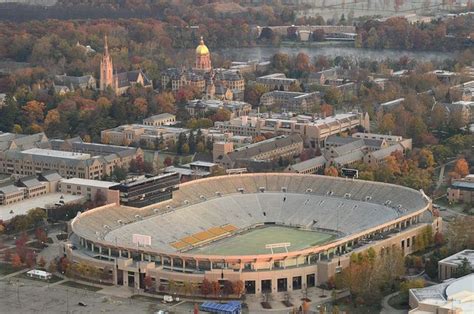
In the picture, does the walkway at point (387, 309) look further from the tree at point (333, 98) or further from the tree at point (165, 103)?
the tree at point (333, 98)

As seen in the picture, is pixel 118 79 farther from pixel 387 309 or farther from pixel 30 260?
pixel 387 309

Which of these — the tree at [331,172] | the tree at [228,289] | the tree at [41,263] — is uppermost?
the tree at [331,172]

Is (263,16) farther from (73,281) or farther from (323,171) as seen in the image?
(73,281)

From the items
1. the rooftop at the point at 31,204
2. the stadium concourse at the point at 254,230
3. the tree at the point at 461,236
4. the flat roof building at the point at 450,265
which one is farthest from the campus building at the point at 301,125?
the flat roof building at the point at 450,265

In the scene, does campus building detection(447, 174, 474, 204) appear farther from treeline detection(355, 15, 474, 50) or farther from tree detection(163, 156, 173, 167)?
treeline detection(355, 15, 474, 50)

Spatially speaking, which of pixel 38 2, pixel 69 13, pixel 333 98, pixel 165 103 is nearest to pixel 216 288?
pixel 165 103

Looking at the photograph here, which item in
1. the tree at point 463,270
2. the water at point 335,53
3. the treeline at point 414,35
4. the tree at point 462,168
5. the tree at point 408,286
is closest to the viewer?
the tree at point 408,286

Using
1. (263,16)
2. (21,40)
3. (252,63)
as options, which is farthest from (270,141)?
(263,16)
